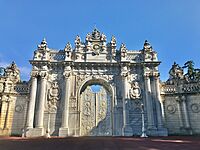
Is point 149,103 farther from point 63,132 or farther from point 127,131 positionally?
point 63,132

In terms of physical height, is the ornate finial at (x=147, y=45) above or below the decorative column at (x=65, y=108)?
above

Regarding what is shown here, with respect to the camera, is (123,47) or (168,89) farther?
(123,47)

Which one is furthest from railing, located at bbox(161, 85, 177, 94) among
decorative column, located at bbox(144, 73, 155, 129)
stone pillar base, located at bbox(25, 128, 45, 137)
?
stone pillar base, located at bbox(25, 128, 45, 137)

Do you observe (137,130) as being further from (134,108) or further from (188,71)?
(188,71)

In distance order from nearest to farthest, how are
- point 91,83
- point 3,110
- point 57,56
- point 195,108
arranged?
point 3,110 < point 195,108 < point 91,83 < point 57,56

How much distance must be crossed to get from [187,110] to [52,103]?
14999 millimetres

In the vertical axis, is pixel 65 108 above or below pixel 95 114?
above

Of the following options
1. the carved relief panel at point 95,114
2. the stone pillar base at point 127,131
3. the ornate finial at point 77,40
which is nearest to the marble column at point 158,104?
the stone pillar base at point 127,131

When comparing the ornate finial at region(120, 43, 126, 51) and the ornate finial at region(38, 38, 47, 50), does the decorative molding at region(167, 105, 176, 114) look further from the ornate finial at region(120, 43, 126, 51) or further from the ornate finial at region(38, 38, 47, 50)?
the ornate finial at region(38, 38, 47, 50)

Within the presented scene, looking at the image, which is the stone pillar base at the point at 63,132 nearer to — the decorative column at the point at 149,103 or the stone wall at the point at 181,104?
the decorative column at the point at 149,103

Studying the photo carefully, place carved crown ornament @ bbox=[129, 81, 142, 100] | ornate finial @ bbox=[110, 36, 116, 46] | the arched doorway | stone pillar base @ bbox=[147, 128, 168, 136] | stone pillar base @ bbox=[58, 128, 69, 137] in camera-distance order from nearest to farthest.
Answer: stone pillar base @ bbox=[58, 128, 69, 137]
stone pillar base @ bbox=[147, 128, 168, 136]
carved crown ornament @ bbox=[129, 81, 142, 100]
ornate finial @ bbox=[110, 36, 116, 46]
the arched doorway

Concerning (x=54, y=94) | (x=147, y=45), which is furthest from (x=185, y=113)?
(x=54, y=94)

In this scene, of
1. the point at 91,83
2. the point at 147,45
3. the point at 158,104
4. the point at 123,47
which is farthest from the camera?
the point at 147,45

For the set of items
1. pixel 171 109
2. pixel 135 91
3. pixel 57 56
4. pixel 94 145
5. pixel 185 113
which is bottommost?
pixel 94 145
